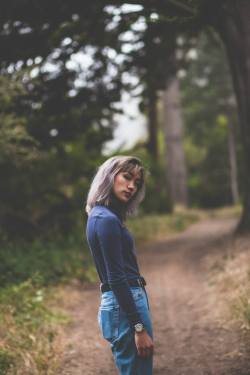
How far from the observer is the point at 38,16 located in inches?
331

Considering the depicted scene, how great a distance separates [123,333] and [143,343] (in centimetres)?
15

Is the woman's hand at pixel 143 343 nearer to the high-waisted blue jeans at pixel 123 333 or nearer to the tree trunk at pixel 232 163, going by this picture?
the high-waisted blue jeans at pixel 123 333

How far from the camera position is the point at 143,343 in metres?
2.91

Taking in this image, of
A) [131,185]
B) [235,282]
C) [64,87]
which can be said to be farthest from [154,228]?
[131,185]

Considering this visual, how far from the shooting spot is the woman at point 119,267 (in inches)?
114

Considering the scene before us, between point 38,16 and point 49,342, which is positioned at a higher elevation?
point 38,16

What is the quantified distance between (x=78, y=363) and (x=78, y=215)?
824cm

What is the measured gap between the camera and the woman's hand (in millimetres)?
2900

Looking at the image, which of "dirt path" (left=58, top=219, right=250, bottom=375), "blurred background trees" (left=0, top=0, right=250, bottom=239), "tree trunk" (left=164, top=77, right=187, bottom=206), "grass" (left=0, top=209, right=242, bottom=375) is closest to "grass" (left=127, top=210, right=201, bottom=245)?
"blurred background trees" (left=0, top=0, right=250, bottom=239)

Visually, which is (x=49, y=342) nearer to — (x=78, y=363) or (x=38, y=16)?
(x=78, y=363)

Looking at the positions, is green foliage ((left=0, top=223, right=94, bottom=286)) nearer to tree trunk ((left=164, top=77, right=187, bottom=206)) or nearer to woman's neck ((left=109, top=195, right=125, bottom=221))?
woman's neck ((left=109, top=195, right=125, bottom=221))

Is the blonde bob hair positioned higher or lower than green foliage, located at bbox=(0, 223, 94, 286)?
higher

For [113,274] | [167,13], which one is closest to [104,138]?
[167,13]

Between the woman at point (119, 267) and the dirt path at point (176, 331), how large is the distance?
1985mm
